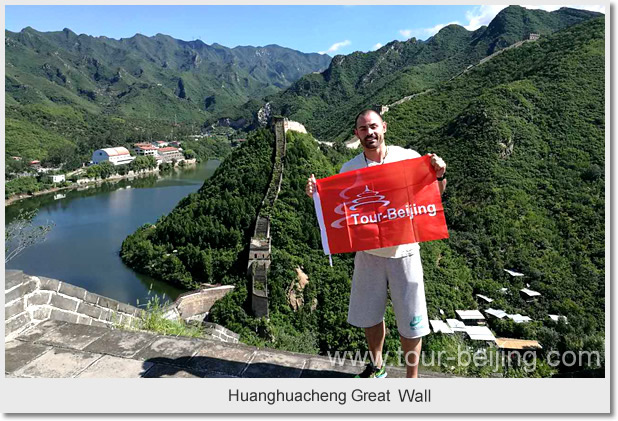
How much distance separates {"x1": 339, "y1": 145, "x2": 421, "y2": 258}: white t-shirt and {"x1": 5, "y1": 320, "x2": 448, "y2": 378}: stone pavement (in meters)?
0.89

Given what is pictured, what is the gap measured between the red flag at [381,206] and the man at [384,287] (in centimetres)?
9

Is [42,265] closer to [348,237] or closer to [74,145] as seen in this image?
[348,237]

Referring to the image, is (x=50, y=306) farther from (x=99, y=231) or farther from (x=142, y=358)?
(x=99, y=231)

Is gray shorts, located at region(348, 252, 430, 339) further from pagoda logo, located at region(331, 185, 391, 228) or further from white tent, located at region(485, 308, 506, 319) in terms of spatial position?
white tent, located at region(485, 308, 506, 319)

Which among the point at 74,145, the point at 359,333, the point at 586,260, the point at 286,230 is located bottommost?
the point at 359,333

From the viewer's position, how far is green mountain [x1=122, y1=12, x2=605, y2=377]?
1585 centimetres

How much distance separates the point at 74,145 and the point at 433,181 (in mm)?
73017

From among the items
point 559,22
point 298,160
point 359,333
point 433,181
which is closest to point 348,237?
point 433,181

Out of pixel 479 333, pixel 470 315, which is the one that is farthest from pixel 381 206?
pixel 470 315

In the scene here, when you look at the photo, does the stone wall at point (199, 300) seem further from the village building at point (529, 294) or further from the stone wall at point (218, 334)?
the village building at point (529, 294)

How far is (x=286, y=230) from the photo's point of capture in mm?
19703

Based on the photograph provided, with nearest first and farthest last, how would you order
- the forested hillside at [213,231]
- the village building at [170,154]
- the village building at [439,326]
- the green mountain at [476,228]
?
the village building at [439,326] < the green mountain at [476,228] < the forested hillside at [213,231] < the village building at [170,154]

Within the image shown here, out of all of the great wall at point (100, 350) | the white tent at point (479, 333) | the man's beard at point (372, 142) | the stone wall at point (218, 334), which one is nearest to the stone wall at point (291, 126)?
the white tent at point (479, 333)

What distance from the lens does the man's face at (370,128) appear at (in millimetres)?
2561
